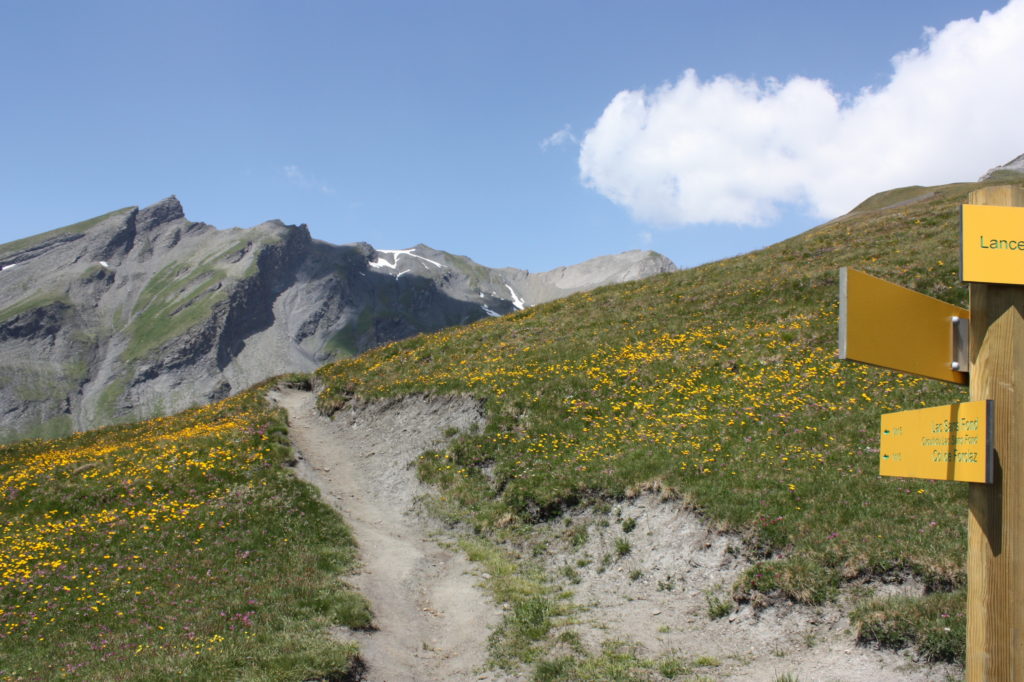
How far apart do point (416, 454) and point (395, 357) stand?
36.8 feet

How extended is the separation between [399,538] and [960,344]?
64.2ft

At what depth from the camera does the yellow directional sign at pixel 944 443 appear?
4.95 metres

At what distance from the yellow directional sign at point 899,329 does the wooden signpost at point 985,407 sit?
0.01 meters

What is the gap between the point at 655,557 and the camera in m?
17.4

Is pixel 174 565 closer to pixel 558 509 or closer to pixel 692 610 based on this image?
pixel 558 509

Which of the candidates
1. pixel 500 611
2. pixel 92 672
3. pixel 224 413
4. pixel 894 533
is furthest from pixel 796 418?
pixel 224 413

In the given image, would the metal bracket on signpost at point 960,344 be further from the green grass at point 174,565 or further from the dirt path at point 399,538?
the green grass at point 174,565

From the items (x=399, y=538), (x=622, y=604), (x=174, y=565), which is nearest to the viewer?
(x=622, y=604)

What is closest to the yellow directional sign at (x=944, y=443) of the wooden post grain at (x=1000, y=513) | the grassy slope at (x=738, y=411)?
the wooden post grain at (x=1000, y=513)

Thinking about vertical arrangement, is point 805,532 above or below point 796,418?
below

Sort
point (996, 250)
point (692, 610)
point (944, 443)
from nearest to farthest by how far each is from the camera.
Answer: point (996, 250) → point (944, 443) → point (692, 610)

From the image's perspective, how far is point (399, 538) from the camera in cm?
2203

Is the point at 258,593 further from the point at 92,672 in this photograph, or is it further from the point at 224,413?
the point at 224,413

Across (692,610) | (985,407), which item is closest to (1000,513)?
(985,407)
